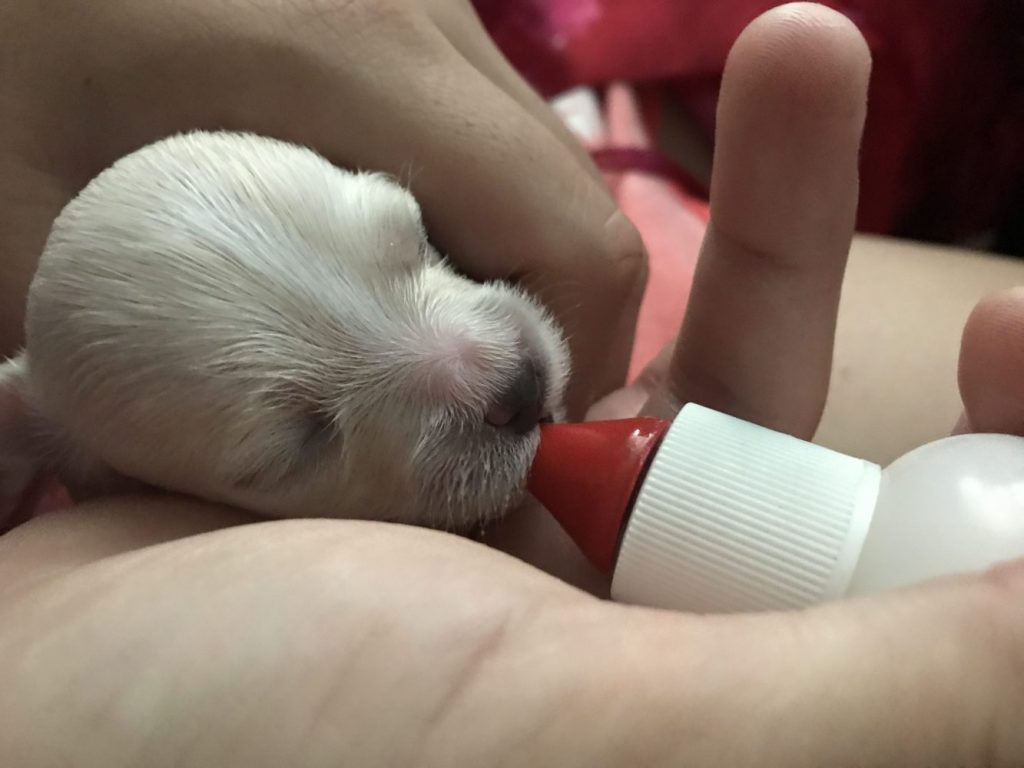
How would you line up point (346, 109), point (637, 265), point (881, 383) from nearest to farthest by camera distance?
point (346, 109)
point (637, 265)
point (881, 383)

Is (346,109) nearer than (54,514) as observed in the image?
No

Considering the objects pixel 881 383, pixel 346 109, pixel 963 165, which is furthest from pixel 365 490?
pixel 963 165

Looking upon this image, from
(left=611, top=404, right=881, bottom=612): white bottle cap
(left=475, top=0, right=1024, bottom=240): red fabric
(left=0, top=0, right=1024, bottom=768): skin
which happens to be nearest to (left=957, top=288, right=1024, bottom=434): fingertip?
(left=0, top=0, right=1024, bottom=768): skin

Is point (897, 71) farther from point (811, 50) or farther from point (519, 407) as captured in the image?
point (519, 407)

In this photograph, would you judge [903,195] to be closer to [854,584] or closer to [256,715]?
[854,584]

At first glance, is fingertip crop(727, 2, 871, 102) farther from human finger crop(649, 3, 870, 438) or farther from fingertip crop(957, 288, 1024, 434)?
fingertip crop(957, 288, 1024, 434)

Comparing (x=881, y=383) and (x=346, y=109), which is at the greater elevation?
(x=346, y=109)

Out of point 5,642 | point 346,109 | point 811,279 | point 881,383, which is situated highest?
Answer: point 346,109

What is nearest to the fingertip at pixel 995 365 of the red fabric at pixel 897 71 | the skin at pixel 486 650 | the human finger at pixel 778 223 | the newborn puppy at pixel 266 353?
the skin at pixel 486 650
